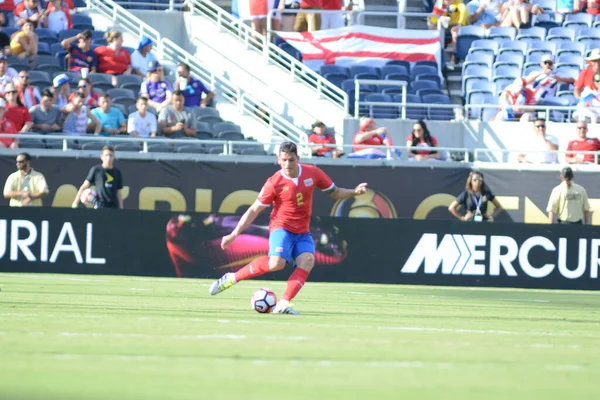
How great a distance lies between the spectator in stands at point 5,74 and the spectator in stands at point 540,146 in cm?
932

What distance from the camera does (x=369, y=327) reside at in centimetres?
996

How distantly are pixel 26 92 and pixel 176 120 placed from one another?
107 inches

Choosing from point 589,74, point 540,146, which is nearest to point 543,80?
point 589,74

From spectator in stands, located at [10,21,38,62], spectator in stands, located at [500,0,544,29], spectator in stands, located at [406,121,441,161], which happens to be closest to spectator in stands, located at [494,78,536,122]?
spectator in stands, located at [406,121,441,161]

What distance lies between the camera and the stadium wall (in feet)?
59.5

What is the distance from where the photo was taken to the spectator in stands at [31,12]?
74.2 ft

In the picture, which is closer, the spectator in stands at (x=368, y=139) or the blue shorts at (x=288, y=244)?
the blue shorts at (x=288, y=244)

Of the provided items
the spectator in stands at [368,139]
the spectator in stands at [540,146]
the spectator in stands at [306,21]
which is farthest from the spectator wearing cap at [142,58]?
the spectator in stands at [540,146]

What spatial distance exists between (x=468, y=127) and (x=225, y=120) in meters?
4.76

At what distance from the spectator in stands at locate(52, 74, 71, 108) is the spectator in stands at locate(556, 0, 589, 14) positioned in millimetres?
12107

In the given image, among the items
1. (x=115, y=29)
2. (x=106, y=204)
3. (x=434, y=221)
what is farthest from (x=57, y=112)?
(x=434, y=221)

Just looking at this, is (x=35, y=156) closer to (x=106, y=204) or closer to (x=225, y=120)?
(x=106, y=204)

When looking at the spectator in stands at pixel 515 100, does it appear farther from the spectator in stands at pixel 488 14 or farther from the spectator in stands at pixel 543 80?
the spectator in stands at pixel 488 14

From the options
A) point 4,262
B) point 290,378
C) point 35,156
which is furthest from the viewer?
point 35,156
